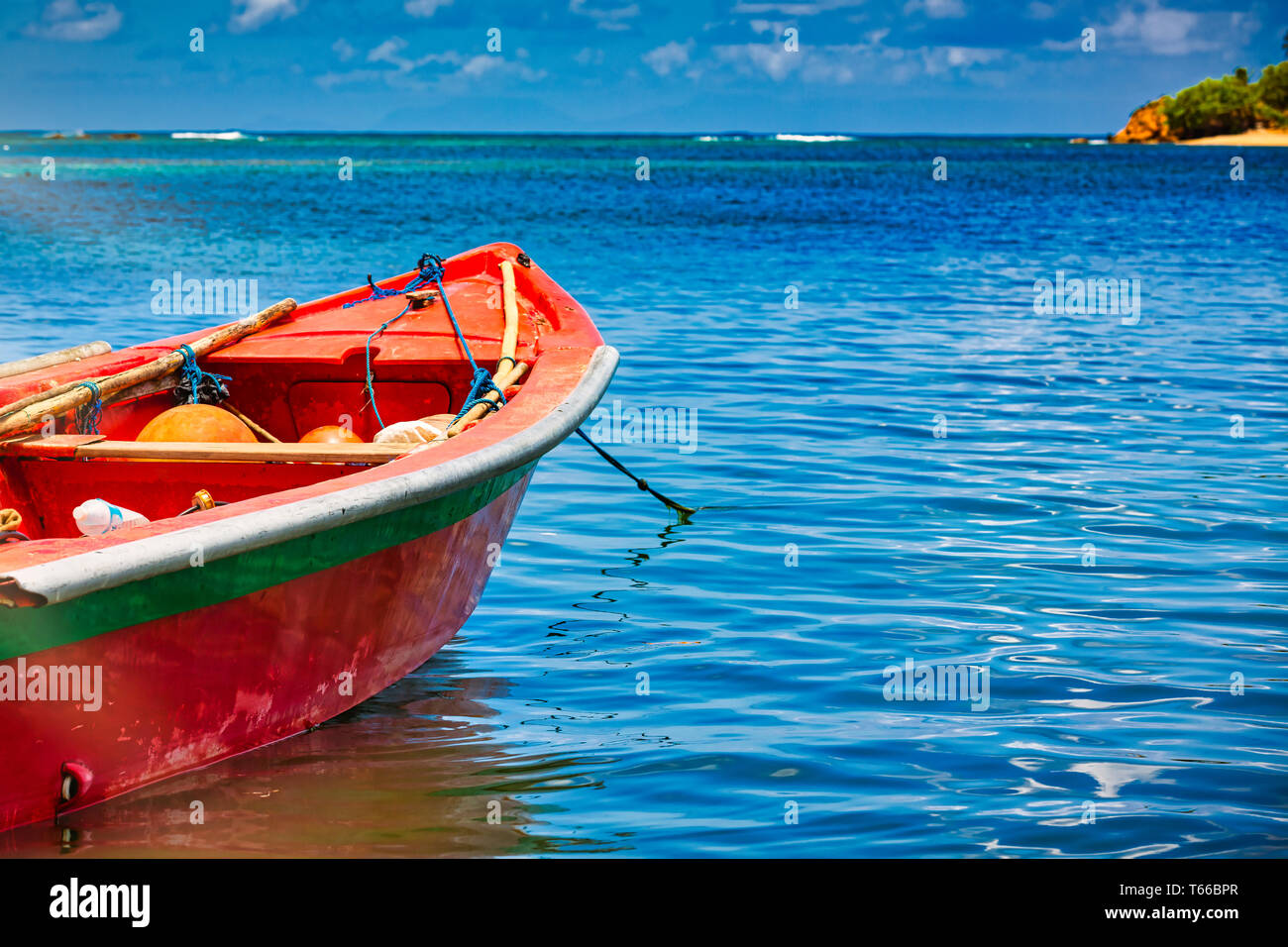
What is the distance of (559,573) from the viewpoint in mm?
6828

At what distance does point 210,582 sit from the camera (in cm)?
382

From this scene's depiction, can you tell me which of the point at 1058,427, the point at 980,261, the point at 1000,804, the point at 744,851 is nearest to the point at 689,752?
the point at 744,851

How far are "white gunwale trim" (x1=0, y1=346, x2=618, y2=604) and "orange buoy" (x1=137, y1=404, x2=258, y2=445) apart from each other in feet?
5.16

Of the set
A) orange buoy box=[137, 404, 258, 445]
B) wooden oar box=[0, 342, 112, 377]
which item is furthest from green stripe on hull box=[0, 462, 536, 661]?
wooden oar box=[0, 342, 112, 377]

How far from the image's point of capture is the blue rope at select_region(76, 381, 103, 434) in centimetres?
586

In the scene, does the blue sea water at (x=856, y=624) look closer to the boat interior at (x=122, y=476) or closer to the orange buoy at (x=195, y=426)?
the boat interior at (x=122, y=476)

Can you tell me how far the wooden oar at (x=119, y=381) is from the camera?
5312mm

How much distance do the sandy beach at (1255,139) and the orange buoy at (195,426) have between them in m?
128

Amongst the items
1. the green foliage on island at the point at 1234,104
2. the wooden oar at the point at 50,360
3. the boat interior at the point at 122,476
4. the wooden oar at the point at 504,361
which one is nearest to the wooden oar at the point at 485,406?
the wooden oar at the point at 504,361

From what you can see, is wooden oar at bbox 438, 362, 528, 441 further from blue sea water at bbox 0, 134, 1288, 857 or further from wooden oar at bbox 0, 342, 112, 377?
wooden oar at bbox 0, 342, 112, 377

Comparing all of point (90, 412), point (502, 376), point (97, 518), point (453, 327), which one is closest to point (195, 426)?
point (90, 412)

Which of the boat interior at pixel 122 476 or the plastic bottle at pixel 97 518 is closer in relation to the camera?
the plastic bottle at pixel 97 518

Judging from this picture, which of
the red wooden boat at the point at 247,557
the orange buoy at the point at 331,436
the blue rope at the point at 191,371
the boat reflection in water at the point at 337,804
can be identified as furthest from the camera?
the blue rope at the point at 191,371
